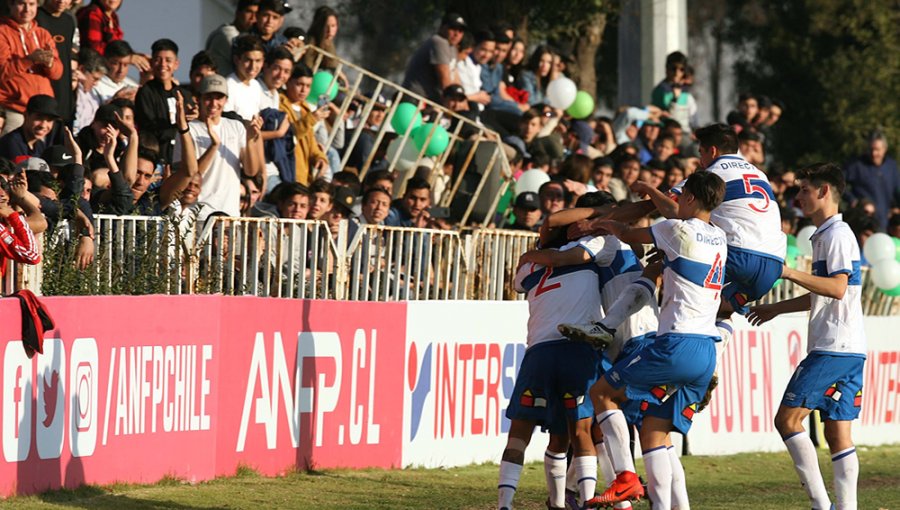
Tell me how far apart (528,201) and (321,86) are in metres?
2.93

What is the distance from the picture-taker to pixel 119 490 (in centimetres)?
1134

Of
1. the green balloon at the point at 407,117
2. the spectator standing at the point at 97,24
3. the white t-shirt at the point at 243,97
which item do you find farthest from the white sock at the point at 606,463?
the green balloon at the point at 407,117

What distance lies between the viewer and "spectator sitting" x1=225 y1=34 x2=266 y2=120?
1538 cm

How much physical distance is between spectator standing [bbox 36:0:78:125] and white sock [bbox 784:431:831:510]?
6.74 metres

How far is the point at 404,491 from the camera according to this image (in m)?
12.6

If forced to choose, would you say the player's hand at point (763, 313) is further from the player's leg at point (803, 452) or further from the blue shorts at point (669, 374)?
the blue shorts at point (669, 374)

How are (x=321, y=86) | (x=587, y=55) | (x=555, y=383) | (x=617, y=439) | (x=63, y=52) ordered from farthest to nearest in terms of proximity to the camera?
(x=587, y=55)
(x=321, y=86)
(x=63, y=52)
(x=555, y=383)
(x=617, y=439)

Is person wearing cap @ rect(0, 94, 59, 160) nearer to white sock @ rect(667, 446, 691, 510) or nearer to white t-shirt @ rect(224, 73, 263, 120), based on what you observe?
white t-shirt @ rect(224, 73, 263, 120)

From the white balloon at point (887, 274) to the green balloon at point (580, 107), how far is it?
4129 millimetres

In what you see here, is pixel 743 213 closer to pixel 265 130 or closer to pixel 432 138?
pixel 265 130

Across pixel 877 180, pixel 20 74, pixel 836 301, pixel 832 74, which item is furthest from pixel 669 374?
pixel 832 74

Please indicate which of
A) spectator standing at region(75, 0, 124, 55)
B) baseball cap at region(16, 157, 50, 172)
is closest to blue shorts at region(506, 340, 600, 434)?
baseball cap at region(16, 157, 50, 172)

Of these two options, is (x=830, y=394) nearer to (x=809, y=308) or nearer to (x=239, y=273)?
(x=809, y=308)

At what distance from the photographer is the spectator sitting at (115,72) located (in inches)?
608
